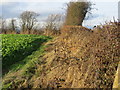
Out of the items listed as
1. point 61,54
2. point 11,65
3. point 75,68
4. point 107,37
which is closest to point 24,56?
point 11,65

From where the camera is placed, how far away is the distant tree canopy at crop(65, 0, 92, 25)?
50.8 feet

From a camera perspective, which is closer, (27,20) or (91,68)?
(91,68)

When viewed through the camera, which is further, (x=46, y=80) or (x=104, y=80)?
(x=46, y=80)

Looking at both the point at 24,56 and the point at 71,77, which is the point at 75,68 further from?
the point at 24,56

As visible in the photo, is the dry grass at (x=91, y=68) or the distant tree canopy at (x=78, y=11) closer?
the dry grass at (x=91, y=68)

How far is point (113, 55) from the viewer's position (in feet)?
19.3

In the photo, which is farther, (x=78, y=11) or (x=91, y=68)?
(x=78, y=11)

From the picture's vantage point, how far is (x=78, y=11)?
15516mm

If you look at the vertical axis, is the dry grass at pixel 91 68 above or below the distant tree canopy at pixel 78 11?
below

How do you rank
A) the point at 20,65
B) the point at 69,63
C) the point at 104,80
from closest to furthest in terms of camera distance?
the point at 104,80 < the point at 69,63 < the point at 20,65

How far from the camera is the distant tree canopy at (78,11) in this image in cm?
1548

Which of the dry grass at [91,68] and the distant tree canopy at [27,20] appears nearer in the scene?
the dry grass at [91,68]

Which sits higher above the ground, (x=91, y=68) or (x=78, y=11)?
(x=78, y=11)

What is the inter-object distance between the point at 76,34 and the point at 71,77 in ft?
12.5
